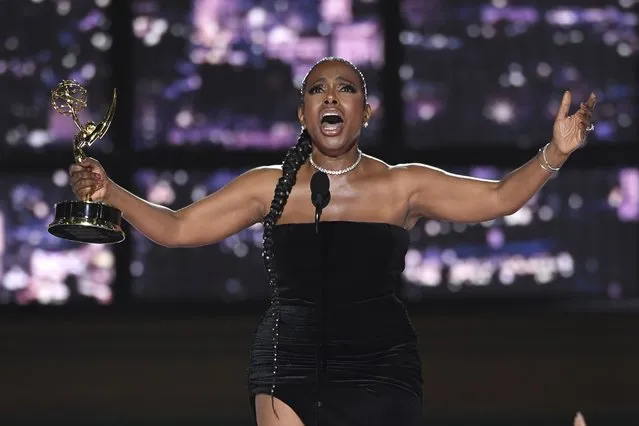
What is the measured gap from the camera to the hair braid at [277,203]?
3.16 m

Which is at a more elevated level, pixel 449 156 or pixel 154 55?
pixel 154 55

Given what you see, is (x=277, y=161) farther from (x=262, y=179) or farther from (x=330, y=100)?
(x=330, y=100)

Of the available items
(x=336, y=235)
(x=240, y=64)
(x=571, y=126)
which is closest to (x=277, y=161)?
(x=240, y=64)

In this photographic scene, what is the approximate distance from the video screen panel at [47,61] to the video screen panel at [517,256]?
0.81 metres

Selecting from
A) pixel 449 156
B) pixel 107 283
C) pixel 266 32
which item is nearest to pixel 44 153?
pixel 107 283

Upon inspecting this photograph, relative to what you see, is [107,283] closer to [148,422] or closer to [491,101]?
[148,422]

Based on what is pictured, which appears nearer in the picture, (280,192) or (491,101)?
(280,192)

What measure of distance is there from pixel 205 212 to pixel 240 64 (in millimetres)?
2565

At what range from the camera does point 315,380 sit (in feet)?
9.87

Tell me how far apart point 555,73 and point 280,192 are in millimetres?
2873

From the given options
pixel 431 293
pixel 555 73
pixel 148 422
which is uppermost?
pixel 555 73

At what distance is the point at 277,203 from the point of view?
3199 mm

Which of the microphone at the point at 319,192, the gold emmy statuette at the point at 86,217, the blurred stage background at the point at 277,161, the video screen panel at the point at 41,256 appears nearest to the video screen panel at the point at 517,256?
the blurred stage background at the point at 277,161

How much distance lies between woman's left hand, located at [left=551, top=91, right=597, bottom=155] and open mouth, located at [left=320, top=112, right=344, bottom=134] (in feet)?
1.85
